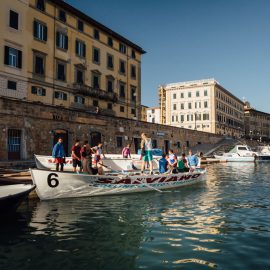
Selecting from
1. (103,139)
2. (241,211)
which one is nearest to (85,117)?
(103,139)

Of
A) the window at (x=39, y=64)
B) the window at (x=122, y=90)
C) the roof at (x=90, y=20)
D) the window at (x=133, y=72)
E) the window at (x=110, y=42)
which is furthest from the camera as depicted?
the window at (x=133, y=72)

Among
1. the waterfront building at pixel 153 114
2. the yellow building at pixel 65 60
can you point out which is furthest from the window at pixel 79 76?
the waterfront building at pixel 153 114

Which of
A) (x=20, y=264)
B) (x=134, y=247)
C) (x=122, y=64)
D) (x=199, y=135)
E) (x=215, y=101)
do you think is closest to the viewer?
(x=20, y=264)

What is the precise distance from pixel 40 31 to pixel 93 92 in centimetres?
961

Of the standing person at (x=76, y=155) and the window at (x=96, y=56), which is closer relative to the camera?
the standing person at (x=76, y=155)

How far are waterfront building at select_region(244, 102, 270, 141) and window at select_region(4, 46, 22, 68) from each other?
281ft

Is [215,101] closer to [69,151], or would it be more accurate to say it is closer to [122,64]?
[122,64]

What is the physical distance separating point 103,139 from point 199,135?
26.2m

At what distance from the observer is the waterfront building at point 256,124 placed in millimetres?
104062

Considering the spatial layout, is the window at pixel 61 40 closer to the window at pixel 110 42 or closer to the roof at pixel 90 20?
the roof at pixel 90 20

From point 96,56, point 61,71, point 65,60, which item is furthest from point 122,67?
point 61,71

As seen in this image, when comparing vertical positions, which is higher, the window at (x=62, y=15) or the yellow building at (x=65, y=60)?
the window at (x=62, y=15)

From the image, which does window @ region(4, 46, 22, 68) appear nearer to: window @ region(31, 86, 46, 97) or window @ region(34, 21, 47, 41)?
window @ region(31, 86, 46, 97)

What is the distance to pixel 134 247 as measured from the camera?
6.80 metres
